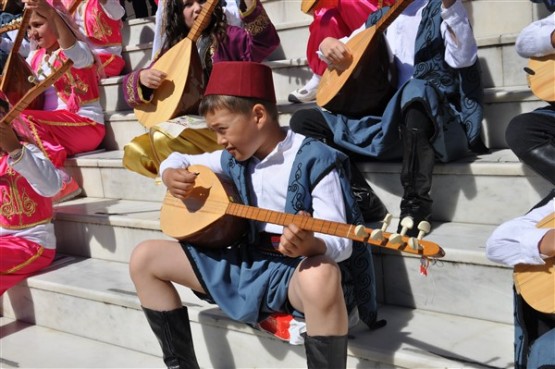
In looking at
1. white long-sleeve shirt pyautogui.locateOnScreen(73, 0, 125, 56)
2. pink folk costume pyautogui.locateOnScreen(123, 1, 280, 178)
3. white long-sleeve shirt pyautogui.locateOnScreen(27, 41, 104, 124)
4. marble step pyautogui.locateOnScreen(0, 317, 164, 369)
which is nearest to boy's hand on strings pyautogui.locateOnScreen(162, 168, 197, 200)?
marble step pyautogui.locateOnScreen(0, 317, 164, 369)

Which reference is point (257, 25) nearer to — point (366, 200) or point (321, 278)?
point (366, 200)

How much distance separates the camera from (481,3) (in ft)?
11.3

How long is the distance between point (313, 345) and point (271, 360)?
1.49 ft

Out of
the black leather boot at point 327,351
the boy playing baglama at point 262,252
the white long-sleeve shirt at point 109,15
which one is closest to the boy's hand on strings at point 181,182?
the boy playing baglama at point 262,252

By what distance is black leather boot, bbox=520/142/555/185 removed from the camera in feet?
8.07

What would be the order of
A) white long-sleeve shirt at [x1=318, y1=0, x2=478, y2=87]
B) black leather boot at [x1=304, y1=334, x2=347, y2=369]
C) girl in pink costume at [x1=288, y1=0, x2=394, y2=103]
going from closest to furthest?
1. black leather boot at [x1=304, y1=334, x2=347, y2=369]
2. white long-sleeve shirt at [x1=318, y1=0, x2=478, y2=87]
3. girl in pink costume at [x1=288, y1=0, x2=394, y2=103]

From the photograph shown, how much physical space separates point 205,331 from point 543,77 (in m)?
1.42

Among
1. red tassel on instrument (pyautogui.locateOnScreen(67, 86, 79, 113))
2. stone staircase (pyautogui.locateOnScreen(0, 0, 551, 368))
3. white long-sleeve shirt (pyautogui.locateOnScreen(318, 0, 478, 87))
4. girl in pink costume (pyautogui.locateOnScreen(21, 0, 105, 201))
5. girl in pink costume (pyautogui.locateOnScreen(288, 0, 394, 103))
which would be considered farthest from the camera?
red tassel on instrument (pyautogui.locateOnScreen(67, 86, 79, 113))

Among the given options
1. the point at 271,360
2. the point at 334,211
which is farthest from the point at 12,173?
the point at 334,211

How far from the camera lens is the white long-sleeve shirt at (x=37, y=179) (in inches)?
124

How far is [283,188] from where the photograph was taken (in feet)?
7.54

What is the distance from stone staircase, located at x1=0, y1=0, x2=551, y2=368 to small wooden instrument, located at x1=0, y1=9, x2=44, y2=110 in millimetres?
467

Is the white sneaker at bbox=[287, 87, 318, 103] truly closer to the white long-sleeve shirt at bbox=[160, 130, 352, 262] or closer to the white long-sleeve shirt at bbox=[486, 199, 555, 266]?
the white long-sleeve shirt at bbox=[160, 130, 352, 262]

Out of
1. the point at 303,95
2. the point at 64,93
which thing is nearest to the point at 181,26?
the point at 303,95
